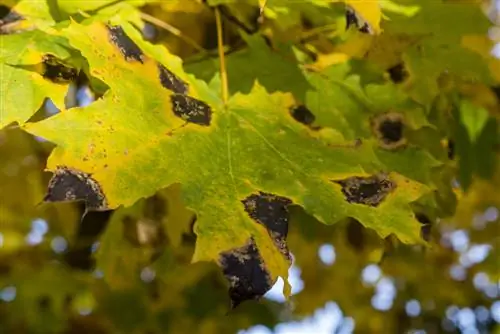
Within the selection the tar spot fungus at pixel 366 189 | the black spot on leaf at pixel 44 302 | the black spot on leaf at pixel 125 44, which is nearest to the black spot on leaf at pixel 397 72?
the tar spot fungus at pixel 366 189

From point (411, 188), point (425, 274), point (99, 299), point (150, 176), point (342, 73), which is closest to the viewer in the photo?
point (150, 176)

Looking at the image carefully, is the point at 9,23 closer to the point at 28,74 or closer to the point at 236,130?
the point at 28,74

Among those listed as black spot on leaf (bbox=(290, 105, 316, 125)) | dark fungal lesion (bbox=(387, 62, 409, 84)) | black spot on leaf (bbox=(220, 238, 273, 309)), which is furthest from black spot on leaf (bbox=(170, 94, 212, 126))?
dark fungal lesion (bbox=(387, 62, 409, 84))

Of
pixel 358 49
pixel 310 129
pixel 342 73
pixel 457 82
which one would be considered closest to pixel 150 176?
pixel 310 129

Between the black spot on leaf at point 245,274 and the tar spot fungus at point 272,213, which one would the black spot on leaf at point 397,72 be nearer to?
the tar spot fungus at point 272,213

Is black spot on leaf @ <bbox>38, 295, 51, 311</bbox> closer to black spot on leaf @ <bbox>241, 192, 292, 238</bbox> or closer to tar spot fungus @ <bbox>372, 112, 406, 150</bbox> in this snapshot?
tar spot fungus @ <bbox>372, 112, 406, 150</bbox>

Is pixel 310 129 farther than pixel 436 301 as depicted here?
No

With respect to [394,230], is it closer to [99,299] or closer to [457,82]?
[457,82]
